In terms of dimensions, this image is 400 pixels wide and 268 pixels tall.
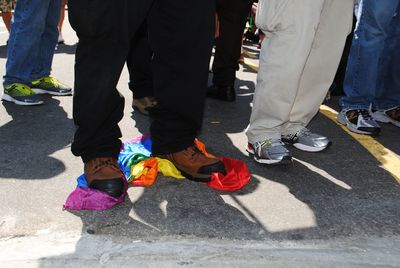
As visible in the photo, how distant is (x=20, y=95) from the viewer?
3.63 m

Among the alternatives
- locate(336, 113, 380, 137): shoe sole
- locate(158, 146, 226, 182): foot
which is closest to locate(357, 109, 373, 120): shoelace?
locate(336, 113, 380, 137): shoe sole

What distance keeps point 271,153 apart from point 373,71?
3.78ft

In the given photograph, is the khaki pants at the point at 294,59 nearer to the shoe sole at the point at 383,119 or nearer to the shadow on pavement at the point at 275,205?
the shadow on pavement at the point at 275,205

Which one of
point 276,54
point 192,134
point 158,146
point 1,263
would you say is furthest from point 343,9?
point 1,263

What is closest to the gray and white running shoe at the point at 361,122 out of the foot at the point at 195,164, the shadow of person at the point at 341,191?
the shadow of person at the point at 341,191

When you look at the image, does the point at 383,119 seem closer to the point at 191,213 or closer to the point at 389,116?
the point at 389,116

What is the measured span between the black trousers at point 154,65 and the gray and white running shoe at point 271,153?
0.43 m

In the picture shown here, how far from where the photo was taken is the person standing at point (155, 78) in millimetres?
1962

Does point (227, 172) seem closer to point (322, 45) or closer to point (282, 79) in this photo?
point (282, 79)

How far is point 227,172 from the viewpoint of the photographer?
2432 mm

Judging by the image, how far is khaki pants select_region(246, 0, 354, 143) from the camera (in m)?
2.48

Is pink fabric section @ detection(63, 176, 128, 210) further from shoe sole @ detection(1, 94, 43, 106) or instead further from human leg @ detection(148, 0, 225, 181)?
shoe sole @ detection(1, 94, 43, 106)

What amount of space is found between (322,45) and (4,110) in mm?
2297

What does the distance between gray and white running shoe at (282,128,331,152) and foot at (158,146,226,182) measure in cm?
74
